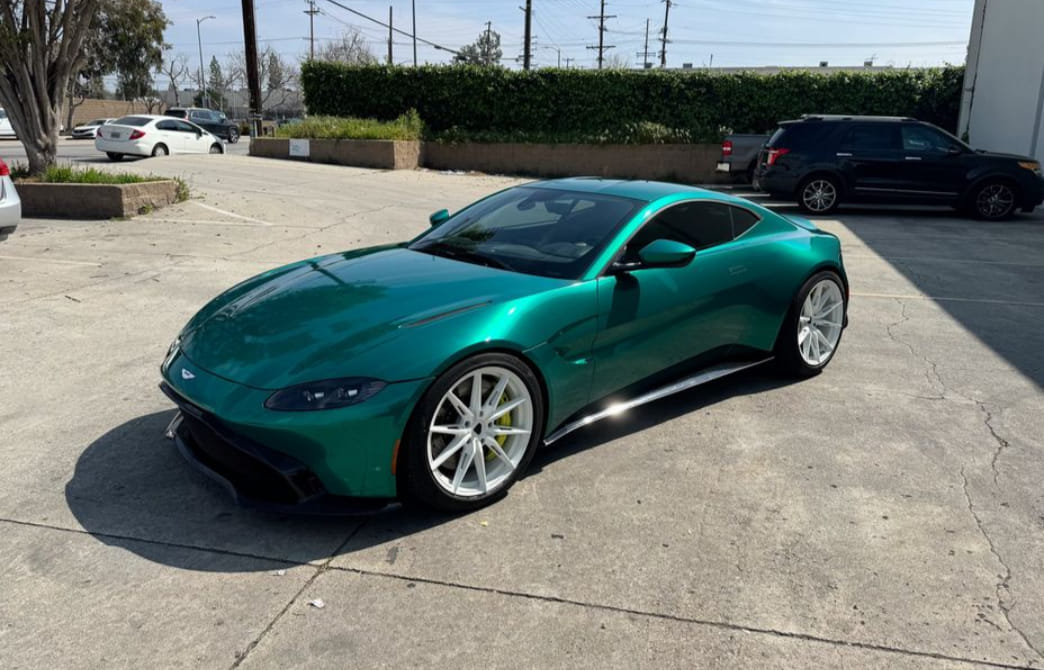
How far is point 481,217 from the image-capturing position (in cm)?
513

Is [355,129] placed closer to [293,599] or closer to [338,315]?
[338,315]

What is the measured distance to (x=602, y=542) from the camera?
3479 mm

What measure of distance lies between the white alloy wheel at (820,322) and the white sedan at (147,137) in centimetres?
2268

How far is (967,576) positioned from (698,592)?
1110mm

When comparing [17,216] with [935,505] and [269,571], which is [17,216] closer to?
[269,571]

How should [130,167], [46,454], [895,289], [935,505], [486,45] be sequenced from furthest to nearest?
[486,45] → [130,167] → [895,289] → [46,454] → [935,505]

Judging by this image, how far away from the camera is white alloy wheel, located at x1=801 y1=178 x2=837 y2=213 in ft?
49.5

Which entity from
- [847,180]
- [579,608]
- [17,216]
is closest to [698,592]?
[579,608]

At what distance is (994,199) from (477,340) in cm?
1426

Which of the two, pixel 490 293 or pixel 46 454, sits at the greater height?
pixel 490 293

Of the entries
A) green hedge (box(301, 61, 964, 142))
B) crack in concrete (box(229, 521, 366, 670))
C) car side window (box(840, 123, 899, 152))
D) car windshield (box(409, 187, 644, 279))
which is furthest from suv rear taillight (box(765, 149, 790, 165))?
crack in concrete (box(229, 521, 366, 670))

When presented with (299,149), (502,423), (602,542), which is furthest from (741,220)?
(299,149)

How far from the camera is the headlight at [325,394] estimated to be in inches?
130

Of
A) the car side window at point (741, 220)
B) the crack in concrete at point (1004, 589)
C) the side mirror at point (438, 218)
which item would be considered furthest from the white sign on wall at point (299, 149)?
the crack in concrete at point (1004, 589)
